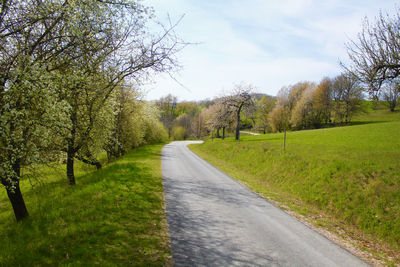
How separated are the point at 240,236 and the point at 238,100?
33.6 meters

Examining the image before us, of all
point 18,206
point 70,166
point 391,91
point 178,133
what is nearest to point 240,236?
point 18,206

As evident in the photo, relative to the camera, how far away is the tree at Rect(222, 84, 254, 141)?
1481 inches

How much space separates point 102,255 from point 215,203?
5.17m

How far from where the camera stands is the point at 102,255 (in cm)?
478

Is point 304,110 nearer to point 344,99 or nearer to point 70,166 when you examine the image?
point 344,99

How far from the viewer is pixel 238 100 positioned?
37906mm

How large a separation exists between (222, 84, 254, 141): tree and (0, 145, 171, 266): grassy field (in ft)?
101

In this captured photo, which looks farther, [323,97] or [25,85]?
[323,97]

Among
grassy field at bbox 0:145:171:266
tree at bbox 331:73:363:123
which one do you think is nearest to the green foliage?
tree at bbox 331:73:363:123

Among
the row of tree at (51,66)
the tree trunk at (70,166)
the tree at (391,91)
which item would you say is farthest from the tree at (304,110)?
the tree trunk at (70,166)

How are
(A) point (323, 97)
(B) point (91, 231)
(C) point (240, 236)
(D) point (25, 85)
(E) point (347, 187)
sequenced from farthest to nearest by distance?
(A) point (323, 97), (E) point (347, 187), (C) point (240, 236), (B) point (91, 231), (D) point (25, 85)

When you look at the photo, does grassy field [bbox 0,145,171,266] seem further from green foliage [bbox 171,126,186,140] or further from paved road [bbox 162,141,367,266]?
green foliage [bbox 171,126,186,140]

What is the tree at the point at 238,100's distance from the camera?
1481 inches

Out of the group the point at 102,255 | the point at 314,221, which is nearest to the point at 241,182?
the point at 314,221
